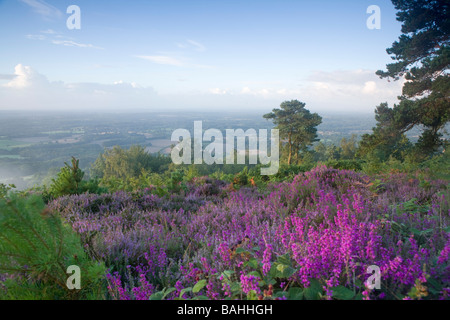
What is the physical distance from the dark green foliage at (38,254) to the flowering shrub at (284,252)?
0.75ft

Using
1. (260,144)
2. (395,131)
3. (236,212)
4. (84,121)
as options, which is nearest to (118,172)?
(84,121)

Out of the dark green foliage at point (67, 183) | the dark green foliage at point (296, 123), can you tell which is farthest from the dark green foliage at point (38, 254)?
the dark green foliage at point (296, 123)

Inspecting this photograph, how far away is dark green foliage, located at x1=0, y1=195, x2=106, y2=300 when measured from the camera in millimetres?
1378

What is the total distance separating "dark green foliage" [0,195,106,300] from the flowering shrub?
23cm

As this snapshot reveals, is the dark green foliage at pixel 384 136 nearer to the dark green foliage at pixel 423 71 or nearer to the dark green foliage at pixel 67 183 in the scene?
the dark green foliage at pixel 423 71

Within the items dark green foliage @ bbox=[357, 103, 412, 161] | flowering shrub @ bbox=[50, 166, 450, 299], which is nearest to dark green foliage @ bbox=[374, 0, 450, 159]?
dark green foliage @ bbox=[357, 103, 412, 161]

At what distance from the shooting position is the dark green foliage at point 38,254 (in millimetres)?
1378

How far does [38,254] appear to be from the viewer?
149cm

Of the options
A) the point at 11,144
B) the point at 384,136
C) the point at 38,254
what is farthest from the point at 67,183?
the point at 11,144

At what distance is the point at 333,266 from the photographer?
1.51 meters

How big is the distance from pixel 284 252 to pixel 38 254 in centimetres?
160

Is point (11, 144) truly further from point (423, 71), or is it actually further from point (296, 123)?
point (423, 71)

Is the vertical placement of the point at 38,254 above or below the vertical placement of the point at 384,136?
below

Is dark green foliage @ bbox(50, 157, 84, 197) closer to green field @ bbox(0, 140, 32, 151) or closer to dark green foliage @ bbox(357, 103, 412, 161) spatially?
dark green foliage @ bbox(357, 103, 412, 161)
